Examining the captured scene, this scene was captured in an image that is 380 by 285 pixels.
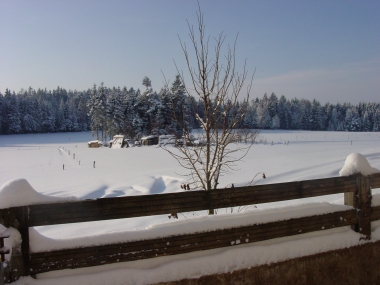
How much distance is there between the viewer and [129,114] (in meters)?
56.1

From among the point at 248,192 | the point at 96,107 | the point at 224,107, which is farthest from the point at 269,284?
the point at 96,107

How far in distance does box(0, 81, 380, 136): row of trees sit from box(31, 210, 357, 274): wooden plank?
29.3 m

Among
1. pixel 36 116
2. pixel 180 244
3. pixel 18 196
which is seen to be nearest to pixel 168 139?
pixel 180 244

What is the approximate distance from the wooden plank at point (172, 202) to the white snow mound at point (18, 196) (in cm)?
5

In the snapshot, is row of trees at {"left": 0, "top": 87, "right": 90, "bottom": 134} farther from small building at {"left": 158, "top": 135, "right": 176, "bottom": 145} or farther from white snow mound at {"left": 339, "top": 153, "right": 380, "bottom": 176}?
white snow mound at {"left": 339, "top": 153, "right": 380, "bottom": 176}

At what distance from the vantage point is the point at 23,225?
204 centimetres

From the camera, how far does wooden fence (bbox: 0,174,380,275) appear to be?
209 cm

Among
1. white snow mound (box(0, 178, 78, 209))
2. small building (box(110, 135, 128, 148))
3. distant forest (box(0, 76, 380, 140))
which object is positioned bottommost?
small building (box(110, 135, 128, 148))

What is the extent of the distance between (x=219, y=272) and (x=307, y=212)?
1.15 meters

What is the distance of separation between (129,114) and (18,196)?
181 feet

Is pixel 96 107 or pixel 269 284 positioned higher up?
pixel 96 107

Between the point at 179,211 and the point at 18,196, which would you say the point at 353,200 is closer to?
the point at 179,211

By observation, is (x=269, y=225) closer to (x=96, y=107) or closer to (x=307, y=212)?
(x=307, y=212)

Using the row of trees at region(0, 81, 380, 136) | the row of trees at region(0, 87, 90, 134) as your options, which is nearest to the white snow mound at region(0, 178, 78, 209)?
the row of trees at region(0, 81, 380, 136)
